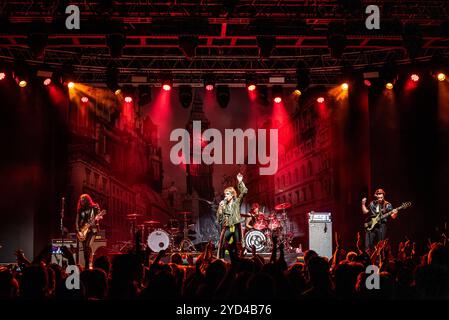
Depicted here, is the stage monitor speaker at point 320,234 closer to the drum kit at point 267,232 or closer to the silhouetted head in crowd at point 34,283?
the drum kit at point 267,232

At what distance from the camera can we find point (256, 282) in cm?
308

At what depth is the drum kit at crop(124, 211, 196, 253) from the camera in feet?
41.6

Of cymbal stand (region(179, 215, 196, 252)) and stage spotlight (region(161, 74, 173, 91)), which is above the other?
stage spotlight (region(161, 74, 173, 91))

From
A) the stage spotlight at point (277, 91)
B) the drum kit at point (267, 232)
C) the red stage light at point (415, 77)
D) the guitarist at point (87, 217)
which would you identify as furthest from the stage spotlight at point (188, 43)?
the red stage light at point (415, 77)

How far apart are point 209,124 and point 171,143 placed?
43.4 inches

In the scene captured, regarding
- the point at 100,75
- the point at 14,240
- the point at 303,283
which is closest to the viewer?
the point at 303,283

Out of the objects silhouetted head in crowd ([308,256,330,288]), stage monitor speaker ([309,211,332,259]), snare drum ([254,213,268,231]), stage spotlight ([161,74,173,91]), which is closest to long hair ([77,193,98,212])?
stage spotlight ([161,74,173,91])

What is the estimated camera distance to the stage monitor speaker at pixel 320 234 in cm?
1248

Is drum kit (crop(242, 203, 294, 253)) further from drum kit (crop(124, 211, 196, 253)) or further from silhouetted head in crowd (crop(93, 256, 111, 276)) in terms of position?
silhouetted head in crowd (crop(93, 256, 111, 276))

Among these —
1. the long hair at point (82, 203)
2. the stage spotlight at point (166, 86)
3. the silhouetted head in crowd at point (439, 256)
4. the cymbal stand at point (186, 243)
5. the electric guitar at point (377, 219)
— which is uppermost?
the stage spotlight at point (166, 86)

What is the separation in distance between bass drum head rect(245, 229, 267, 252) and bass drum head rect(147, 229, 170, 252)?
1.85 metres
